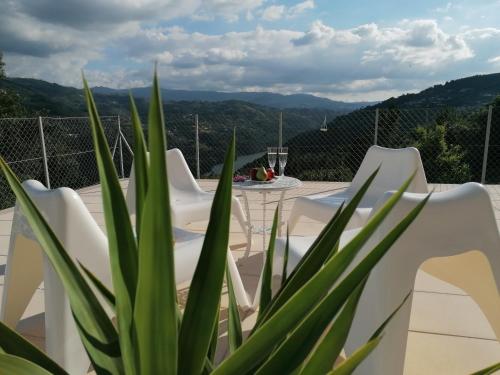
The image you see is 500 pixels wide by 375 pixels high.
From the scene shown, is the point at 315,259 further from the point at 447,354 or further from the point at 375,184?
the point at 375,184

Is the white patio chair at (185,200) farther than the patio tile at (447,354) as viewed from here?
Yes

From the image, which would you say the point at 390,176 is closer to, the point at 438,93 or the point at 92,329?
the point at 92,329

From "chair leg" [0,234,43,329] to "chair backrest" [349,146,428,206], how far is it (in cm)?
213

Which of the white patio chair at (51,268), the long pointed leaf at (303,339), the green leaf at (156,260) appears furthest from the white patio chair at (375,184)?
the green leaf at (156,260)

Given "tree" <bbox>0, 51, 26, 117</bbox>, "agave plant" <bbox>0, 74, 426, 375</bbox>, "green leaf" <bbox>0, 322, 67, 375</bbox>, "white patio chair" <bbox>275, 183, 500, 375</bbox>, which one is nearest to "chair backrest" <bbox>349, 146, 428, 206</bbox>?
"white patio chair" <bbox>275, 183, 500, 375</bbox>

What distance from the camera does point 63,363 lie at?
1.23 m

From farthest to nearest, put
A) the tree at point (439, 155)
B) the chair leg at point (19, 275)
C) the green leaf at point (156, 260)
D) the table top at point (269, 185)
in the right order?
the tree at point (439, 155) < the table top at point (269, 185) < the chair leg at point (19, 275) < the green leaf at point (156, 260)

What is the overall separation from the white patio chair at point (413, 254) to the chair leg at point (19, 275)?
1.35 m

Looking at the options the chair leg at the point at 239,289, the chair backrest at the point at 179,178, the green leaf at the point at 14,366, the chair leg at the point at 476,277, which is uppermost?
the green leaf at the point at 14,366

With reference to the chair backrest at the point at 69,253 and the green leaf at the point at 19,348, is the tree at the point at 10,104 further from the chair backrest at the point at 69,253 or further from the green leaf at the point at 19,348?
the green leaf at the point at 19,348

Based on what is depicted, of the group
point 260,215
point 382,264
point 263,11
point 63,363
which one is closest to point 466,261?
point 382,264

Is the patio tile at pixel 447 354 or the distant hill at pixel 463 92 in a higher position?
the distant hill at pixel 463 92

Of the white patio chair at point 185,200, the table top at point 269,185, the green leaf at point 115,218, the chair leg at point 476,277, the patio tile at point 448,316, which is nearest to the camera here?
the green leaf at point 115,218

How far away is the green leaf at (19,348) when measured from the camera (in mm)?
499
